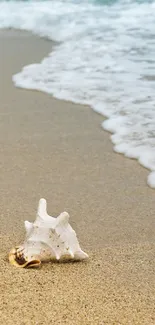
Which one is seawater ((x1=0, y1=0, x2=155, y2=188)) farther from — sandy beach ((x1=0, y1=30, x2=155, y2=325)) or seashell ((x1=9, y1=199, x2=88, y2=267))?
seashell ((x1=9, y1=199, x2=88, y2=267))

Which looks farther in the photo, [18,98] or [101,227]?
[18,98]

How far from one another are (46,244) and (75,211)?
0.72m

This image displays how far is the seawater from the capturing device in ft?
13.0

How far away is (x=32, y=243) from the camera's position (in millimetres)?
2160

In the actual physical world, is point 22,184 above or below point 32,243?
below

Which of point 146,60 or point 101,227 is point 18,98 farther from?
point 101,227

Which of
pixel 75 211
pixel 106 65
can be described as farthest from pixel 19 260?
pixel 106 65

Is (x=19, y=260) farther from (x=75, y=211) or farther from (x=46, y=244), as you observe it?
(x=75, y=211)

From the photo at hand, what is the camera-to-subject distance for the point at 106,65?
5676mm

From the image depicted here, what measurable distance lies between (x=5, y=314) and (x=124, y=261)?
0.65m

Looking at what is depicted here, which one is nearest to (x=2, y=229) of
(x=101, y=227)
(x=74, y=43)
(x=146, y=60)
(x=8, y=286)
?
(x=101, y=227)

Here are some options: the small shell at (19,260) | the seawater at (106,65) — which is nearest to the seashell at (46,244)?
the small shell at (19,260)

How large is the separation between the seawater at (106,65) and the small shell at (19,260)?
1168 mm

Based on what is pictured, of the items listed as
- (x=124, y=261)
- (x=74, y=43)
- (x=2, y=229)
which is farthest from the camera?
(x=74, y=43)
